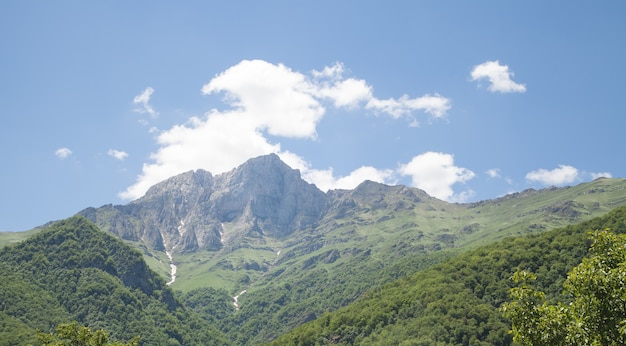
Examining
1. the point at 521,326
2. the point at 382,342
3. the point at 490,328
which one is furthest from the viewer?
the point at 382,342

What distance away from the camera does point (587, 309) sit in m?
26.5

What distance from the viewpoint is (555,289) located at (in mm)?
196125

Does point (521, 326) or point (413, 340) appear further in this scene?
point (413, 340)

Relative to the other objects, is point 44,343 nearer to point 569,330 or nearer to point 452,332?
point 569,330

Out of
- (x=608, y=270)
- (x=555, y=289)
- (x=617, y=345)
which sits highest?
(x=608, y=270)

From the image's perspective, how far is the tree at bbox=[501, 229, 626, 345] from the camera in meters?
25.6

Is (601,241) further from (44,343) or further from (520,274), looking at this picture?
(44,343)

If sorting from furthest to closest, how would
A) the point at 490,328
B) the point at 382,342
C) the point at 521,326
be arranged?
the point at 382,342 → the point at 490,328 → the point at 521,326

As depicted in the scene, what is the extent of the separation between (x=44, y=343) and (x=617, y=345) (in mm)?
47436

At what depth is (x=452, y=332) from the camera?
18000 cm

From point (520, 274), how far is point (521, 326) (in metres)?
3.16

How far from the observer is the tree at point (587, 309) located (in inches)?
1008

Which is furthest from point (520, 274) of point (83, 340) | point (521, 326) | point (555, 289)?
point (555, 289)

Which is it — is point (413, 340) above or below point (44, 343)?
below
